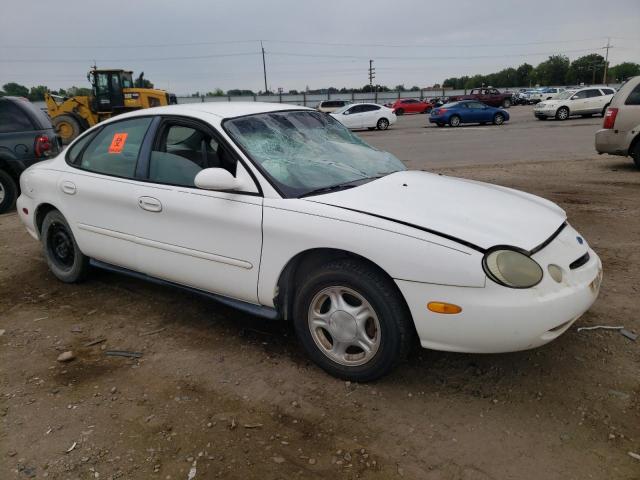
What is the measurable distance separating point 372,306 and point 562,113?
27.9 meters

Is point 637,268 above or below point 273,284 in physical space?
below

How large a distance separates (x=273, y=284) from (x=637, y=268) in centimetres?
340

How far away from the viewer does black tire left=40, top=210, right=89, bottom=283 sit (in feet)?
14.6

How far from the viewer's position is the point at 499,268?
8.34ft

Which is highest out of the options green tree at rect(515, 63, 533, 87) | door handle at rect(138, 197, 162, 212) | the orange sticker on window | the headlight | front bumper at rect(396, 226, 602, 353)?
green tree at rect(515, 63, 533, 87)

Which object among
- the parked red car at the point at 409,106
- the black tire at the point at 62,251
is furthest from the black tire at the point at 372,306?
the parked red car at the point at 409,106

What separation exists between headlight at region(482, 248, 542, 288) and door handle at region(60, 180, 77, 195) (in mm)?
3282

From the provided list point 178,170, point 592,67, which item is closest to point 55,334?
point 178,170

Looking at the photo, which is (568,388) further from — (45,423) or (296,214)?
(45,423)

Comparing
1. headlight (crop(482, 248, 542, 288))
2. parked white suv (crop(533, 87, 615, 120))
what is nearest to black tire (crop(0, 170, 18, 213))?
headlight (crop(482, 248, 542, 288))

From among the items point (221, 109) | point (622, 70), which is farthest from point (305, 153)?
point (622, 70)

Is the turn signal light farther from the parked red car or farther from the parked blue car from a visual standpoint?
the parked red car

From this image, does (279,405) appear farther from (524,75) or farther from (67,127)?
(524,75)

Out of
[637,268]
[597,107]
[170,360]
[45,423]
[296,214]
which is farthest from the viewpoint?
[597,107]
